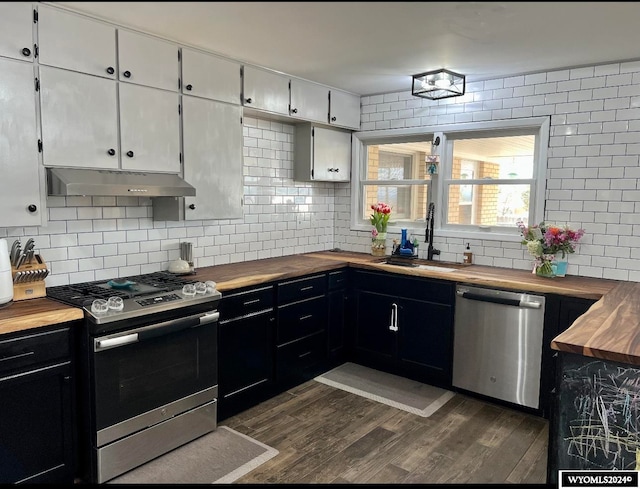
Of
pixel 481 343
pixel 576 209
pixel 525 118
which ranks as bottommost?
pixel 481 343

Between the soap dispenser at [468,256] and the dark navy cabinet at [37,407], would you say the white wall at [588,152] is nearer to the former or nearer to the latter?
the soap dispenser at [468,256]

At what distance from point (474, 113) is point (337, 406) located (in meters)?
2.57

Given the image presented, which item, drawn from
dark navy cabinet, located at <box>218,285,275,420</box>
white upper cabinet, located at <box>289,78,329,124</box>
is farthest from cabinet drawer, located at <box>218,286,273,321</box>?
white upper cabinet, located at <box>289,78,329,124</box>

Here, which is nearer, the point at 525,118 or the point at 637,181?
the point at 637,181

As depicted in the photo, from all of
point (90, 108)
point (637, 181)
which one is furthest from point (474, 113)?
point (90, 108)

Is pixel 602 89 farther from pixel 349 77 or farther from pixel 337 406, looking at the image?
pixel 337 406

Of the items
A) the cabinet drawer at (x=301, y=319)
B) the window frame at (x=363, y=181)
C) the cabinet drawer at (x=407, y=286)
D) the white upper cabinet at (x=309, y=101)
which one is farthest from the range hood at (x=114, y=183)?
the window frame at (x=363, y=181)

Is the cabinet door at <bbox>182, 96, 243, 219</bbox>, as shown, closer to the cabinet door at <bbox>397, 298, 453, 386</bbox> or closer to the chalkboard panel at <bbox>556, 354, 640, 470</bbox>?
the cabinet door at <bbox>397, 298, 453, 386</bbox>

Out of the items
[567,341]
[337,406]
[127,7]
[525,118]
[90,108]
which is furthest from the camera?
[525,118]

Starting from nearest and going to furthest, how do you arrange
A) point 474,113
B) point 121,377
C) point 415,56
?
point 121,377
point 415,56
point 474,113

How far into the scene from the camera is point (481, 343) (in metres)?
3.46

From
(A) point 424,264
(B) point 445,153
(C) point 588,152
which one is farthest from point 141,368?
(C) point 588,152

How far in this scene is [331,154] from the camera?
4.46 metres

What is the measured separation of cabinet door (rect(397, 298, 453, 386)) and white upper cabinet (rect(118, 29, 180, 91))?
2.34 m
